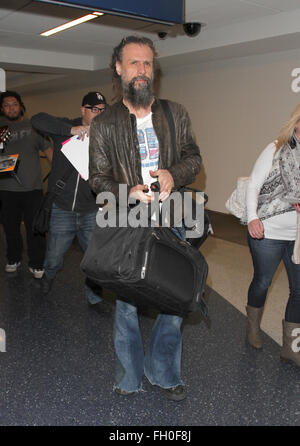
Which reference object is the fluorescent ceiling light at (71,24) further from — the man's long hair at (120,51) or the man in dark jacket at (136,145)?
the man in dark jacket at (136,145)

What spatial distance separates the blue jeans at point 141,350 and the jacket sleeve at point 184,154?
27cm

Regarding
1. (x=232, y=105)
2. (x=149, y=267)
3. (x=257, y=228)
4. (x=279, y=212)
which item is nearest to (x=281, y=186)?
(x=279, y=212)

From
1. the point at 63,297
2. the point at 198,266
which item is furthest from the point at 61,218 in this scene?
the point at 198,266

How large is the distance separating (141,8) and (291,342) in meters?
2.26

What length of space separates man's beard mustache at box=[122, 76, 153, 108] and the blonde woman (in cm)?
89

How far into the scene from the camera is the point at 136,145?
2088 mm

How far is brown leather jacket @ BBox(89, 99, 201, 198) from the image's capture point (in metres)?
2.10

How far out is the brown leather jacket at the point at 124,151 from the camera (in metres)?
2.10

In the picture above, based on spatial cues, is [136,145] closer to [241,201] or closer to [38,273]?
[241,201]

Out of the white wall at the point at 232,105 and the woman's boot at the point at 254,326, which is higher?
the white wall at the point at 232,105
